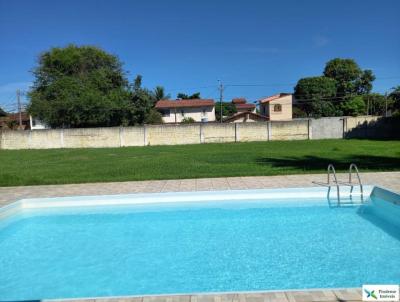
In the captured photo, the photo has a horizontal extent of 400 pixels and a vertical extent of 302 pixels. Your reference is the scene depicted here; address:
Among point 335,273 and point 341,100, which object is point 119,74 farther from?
point 335,273

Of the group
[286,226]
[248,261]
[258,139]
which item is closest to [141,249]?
[248,261]

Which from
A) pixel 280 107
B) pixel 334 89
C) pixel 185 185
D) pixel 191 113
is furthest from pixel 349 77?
pixel 185 185

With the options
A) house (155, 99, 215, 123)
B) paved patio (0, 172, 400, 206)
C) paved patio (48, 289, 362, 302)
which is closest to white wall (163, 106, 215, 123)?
house (155, 99, 215, 123)

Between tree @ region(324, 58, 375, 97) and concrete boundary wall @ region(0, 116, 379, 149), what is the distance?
33273 millimetres

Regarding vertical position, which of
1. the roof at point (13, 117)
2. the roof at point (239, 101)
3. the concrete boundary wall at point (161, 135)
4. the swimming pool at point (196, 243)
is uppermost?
the roof at point (239, 101)

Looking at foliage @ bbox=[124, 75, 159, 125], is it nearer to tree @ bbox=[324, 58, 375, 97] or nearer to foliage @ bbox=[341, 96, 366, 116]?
foliage @ bbox=[341, 96, 366, 116]

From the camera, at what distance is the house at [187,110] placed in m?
56.5

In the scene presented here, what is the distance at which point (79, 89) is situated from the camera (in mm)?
37312

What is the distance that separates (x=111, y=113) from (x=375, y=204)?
3128 cm

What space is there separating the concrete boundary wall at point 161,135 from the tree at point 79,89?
19.1ft

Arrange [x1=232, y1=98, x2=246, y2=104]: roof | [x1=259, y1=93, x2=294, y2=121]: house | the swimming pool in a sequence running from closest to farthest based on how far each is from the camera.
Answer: the swimming pool, [x1=259, y1=93, x2=294, y2=121]: house, [x1=232, y1=98, x2=246, y2=104]: roof

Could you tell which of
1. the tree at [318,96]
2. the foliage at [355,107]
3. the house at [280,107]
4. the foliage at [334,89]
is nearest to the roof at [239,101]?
the foliage at [334,89]

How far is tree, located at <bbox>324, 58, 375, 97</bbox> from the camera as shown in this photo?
59.9 m

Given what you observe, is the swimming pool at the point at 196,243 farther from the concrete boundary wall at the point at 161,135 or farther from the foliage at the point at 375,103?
the foliage at the point at 375,103
